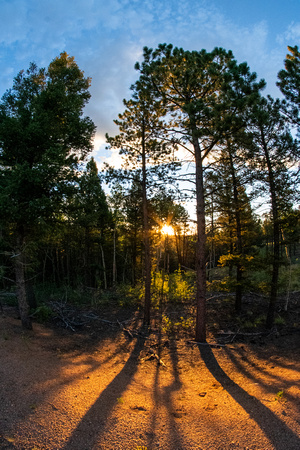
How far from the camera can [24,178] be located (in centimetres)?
834

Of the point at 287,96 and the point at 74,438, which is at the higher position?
the point at 287,96

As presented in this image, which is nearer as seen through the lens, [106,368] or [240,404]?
[240,404]

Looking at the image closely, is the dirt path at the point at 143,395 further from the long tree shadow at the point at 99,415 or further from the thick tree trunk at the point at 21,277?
the thick tree trunk at the point at 21,277

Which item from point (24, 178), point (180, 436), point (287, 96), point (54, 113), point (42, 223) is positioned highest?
point (287, 96)

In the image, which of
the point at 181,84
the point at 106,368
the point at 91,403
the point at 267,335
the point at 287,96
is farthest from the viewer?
the point at 267,335

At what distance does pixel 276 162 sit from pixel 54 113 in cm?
1007

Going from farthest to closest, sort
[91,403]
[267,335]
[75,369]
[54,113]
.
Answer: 1. [267,335]
2. [54,113]
3. [75,369]
4. [91,403]

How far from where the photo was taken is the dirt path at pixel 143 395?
3998 millimetres

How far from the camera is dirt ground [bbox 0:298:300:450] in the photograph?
4.01 m

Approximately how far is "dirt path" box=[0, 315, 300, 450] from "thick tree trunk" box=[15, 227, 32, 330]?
0.50m

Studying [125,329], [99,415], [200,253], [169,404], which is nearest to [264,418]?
[169,404]

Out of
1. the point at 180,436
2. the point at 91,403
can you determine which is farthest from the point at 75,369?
the point at 180,436

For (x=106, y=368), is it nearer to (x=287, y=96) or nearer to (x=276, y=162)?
(x=276, y=162)

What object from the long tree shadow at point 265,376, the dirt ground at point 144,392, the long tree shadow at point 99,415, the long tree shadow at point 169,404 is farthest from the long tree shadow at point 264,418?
the long tree shadow at point 99,415
